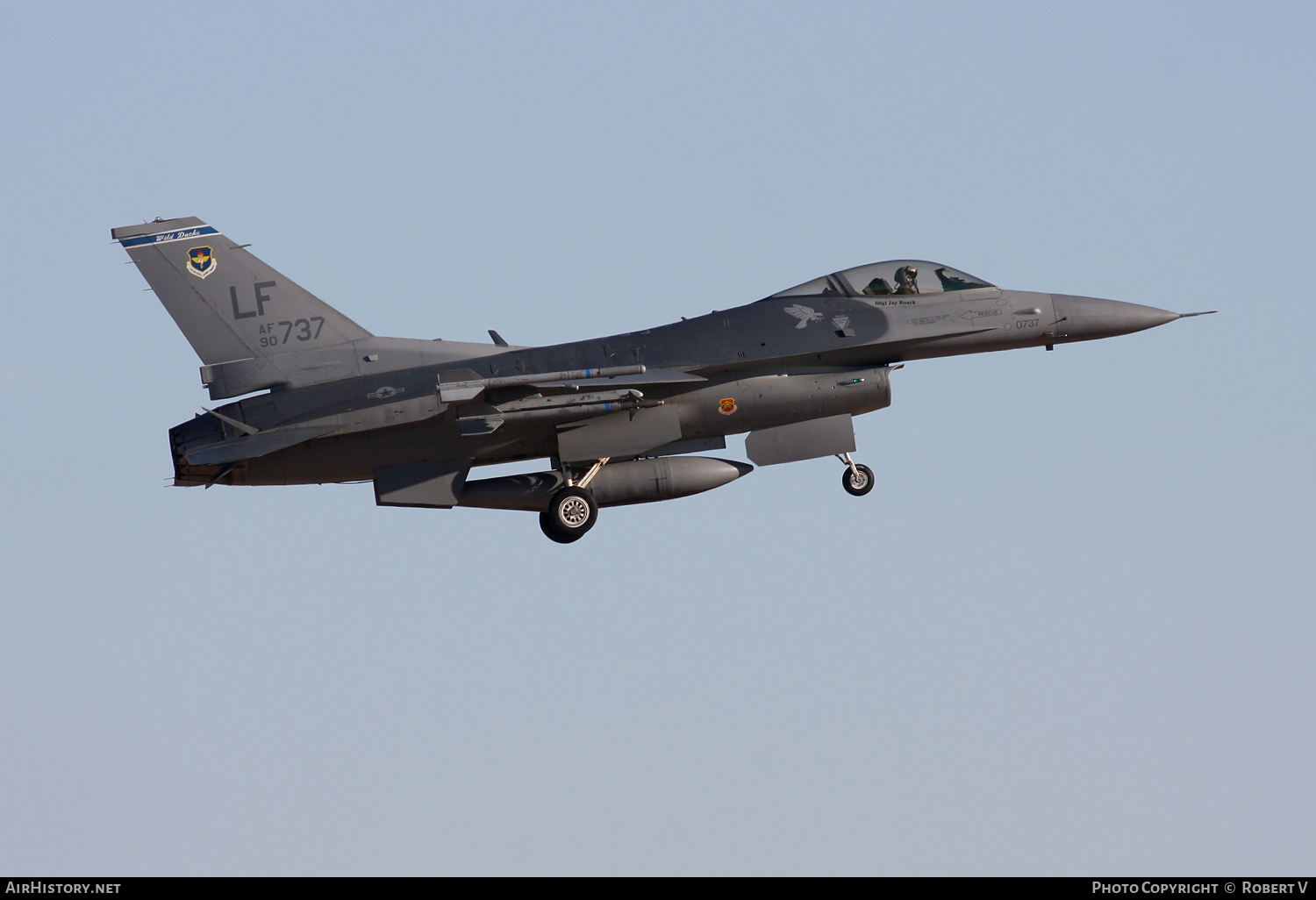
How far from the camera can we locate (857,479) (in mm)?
22438

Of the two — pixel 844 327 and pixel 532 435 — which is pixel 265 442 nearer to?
pixel 532 435

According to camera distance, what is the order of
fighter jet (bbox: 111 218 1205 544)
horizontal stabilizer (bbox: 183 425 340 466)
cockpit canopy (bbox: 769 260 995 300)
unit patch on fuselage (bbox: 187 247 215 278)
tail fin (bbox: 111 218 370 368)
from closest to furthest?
horizontal stabilizer (bbox: 183 425 340 466)
fighter jet (bbox: 111 218 1205 544)
tail fin (bbox: 111 218 370 368)
unit patch on fuselage (bbox: 187 247 215 278)
cockpit canopy (bbox: 769 260 995 300)

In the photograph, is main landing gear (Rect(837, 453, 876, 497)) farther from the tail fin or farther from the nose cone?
the tail fin

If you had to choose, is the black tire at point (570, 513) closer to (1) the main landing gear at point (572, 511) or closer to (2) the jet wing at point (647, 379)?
(1) the main landing gear at point (572, 511)

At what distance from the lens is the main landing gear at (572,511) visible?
21484 mm

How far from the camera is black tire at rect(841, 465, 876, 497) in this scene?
22438 millimetres

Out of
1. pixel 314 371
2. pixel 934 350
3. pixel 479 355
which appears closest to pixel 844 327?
pixel 934 350

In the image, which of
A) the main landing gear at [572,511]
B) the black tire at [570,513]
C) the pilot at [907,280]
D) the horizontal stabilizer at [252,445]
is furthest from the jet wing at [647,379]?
the pilot at [907,280]

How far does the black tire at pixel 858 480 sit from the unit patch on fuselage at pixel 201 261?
9.20 meters

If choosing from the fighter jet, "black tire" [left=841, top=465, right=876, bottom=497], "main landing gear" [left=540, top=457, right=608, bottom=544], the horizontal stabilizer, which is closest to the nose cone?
the fighter jet

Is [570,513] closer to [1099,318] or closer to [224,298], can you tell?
[224,298]

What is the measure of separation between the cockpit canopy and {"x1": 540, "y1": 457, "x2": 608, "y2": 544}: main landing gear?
3779 mm

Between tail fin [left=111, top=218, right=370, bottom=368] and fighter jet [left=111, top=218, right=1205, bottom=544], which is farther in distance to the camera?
tail fin [left=111, top=218, right=370, bottom=368]

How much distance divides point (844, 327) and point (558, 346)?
3937 mm
